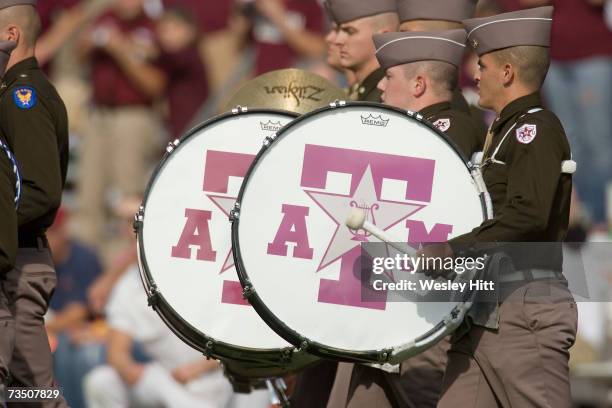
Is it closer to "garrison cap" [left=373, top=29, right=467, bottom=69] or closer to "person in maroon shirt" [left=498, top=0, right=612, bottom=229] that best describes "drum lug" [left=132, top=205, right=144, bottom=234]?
"garrison cap" [left=373, top=29, right=467, bottom=69]

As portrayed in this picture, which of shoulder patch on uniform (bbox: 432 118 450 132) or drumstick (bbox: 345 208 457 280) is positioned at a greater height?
shoulder patch on uniform (bbox: 432 118 450 132)

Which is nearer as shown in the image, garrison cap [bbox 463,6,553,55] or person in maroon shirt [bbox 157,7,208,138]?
garrison cap [bbox 463,6,553,55]

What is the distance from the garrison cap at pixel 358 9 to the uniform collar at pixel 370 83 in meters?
0.34

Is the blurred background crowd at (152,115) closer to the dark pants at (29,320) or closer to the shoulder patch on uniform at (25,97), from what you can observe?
the dark pants at (29,320)

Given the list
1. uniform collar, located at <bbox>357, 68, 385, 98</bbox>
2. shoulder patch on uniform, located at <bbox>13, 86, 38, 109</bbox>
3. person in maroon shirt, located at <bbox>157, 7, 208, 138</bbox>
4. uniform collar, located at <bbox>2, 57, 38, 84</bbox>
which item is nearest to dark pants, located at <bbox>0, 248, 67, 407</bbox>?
shoulder patch on uniform, located at <bbox>13, 86, 38, 109</bbox>

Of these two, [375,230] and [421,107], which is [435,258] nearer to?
[375,230]

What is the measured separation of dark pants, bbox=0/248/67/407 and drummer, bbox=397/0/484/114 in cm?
208

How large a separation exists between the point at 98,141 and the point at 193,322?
7.52 meters

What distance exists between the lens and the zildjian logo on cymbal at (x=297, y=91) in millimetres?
7719

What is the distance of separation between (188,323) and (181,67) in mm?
7258

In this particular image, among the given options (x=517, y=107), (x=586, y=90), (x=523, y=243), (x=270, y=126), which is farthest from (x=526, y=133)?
(x=586, y=90)

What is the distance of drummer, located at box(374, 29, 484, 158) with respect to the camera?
681cm

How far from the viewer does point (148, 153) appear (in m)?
13.8

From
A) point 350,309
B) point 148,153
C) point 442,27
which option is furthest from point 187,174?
point 148,153
